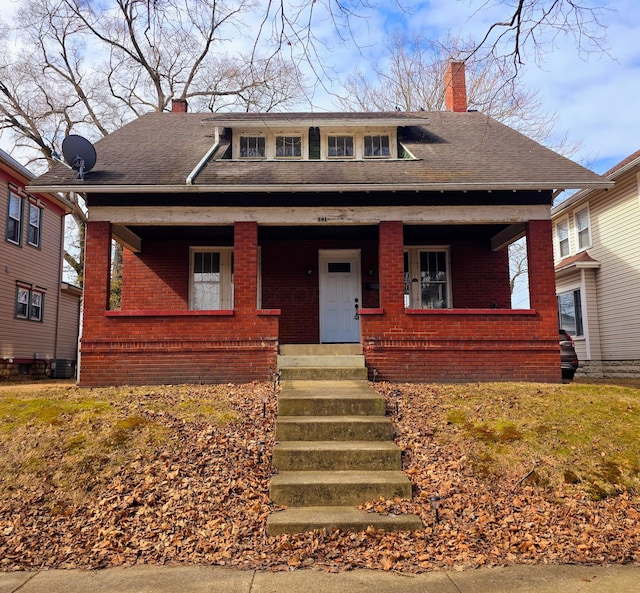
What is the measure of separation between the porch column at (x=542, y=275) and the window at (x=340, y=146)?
4.49m

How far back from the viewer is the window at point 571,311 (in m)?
17.0

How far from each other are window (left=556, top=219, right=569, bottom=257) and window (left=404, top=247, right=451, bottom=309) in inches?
323

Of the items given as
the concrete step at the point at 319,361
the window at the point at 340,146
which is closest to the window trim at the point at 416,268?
the window at the point at 340,146

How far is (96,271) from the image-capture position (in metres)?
9.75

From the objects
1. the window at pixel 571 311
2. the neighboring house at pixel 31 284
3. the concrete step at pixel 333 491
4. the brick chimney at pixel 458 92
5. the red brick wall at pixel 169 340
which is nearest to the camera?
the concrete step at pixel 333 491

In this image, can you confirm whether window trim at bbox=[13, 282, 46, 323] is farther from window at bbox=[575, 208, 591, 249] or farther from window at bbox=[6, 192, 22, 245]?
window at bbox=[575, 208, 591, 249]

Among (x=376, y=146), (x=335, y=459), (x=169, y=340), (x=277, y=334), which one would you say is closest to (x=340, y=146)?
(x=376, y=146)

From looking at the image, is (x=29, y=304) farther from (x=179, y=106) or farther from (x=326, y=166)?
(x=326, y=166)

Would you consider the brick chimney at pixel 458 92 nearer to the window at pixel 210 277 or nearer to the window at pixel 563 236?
the window at pixel 563 236

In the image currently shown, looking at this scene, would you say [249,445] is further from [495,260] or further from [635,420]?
[495,260]

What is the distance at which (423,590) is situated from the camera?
3.75 m

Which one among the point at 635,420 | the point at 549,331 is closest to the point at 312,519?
the point at 635,420

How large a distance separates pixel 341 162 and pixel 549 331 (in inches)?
215

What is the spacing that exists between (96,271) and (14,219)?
348 inches
